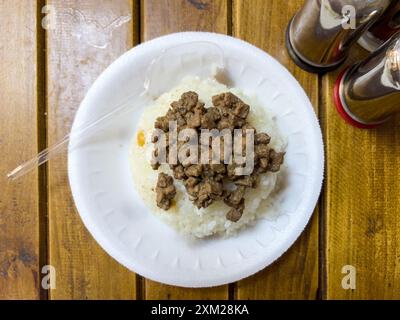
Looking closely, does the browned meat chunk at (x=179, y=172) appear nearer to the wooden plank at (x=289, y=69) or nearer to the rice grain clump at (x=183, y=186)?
the rice grain clump at (x=183, y=186)

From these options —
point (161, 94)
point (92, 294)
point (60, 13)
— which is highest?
point (60, 13)

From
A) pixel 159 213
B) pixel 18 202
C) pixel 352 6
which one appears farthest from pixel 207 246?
pixel 352 6

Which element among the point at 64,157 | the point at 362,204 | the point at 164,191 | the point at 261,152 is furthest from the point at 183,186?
the point at 362,204

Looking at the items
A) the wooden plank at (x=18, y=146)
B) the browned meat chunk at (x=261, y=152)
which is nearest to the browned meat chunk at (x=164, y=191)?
the browned meat chunk at (x=261, y=152)

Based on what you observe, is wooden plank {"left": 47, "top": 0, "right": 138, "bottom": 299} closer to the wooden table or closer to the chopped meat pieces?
the wooden table

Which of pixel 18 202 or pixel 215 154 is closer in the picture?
pixel 215 154

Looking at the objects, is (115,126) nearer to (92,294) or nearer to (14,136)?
(14,136)

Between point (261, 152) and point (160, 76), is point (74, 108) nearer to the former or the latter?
point (160, 76)

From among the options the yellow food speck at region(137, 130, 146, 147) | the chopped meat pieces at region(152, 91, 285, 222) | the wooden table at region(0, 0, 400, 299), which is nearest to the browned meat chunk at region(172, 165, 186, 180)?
the chopped meat pieces at region(152, 91, 285, 222)
